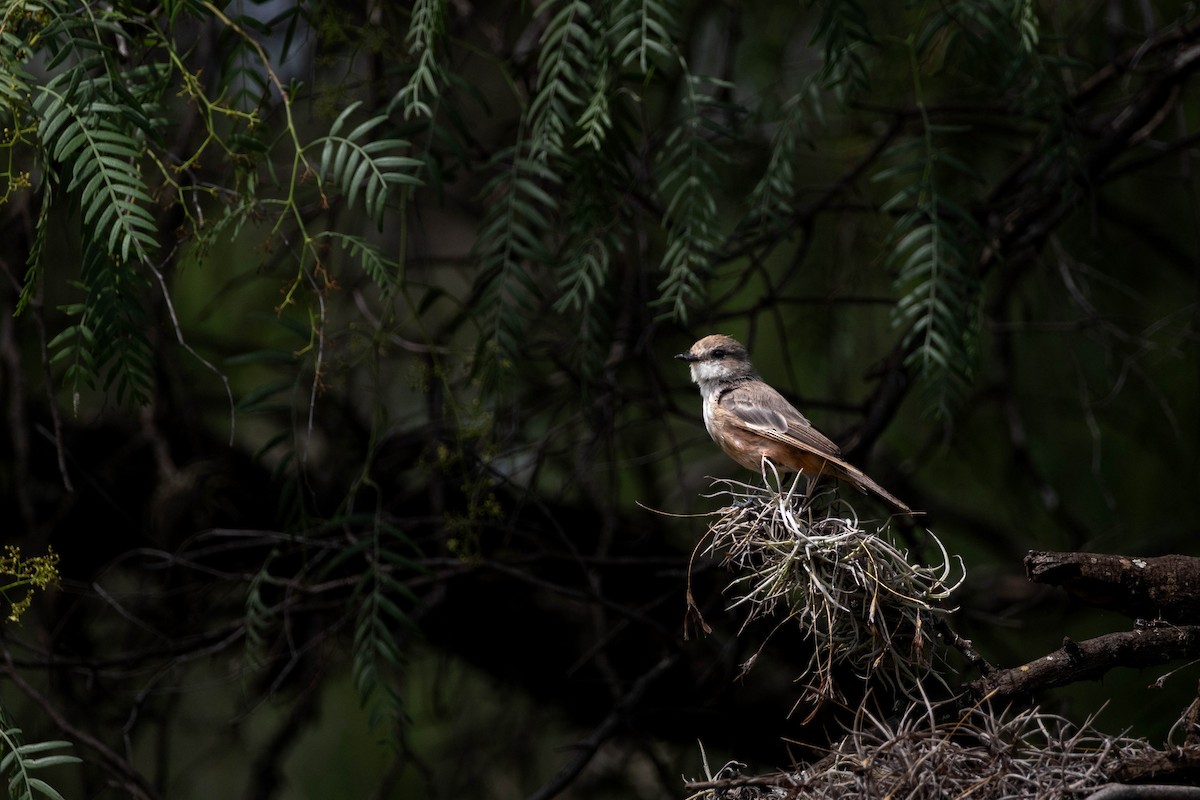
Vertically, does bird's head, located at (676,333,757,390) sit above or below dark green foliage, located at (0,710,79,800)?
above

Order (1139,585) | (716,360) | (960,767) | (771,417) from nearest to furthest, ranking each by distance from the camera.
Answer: (960,767) → (1139,585) → (771,417) → (716,360)

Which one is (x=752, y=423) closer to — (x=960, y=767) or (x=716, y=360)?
(x=716, y=360)

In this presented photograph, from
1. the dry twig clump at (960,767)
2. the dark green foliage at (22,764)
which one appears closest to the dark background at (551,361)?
the dark green foliage at (22,764)

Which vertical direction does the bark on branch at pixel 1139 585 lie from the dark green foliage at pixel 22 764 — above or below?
above

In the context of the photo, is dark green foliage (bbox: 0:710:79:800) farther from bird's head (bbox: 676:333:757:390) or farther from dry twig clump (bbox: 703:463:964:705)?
bird's head (bbox: 676:333:757:390)

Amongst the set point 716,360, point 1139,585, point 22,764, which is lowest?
point 22,764

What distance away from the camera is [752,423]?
3.74 m

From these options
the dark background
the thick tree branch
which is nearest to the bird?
the dark background

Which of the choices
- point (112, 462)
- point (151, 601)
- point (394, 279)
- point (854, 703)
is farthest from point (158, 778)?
point (854, 703)

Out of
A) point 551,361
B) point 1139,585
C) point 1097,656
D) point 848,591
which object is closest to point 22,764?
point 848,591

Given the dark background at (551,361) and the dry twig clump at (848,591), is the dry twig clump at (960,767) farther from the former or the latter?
the dark background at (551,361)

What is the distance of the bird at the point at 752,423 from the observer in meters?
3.53

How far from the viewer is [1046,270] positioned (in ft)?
15.4

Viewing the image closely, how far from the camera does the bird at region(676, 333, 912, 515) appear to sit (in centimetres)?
353
